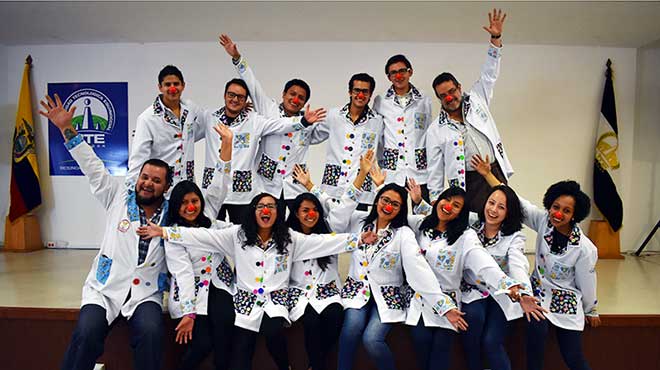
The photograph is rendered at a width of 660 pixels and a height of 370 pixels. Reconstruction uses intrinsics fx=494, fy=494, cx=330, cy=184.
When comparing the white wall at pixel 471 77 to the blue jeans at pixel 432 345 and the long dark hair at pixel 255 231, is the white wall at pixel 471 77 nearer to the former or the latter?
the long dark hair at pixel 255 231

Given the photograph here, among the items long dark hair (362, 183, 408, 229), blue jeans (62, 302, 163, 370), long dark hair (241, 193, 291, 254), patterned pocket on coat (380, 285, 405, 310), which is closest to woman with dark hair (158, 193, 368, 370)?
long dark hair (241, 193, 291, 254)

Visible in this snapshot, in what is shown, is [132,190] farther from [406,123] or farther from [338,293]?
[406,123]

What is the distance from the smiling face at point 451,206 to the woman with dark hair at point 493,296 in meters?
0.16

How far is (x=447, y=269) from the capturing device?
268cm

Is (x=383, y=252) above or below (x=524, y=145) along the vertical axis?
below

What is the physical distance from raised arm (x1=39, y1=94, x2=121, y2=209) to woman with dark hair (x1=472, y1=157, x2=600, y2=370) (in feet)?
7.87

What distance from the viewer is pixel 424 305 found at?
2.61m

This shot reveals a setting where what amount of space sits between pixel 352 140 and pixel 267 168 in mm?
611

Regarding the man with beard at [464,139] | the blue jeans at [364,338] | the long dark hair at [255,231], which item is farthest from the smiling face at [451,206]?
the long dark hair at [255,231]

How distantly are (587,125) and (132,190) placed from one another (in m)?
4.75

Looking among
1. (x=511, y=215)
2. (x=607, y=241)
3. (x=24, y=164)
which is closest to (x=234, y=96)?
(x=511, y=215)

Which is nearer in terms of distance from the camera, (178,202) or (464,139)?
(178,202)

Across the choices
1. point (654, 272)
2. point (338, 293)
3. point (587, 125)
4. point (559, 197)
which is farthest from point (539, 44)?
point (338, 293)

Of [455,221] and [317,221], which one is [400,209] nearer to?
[455,221]
